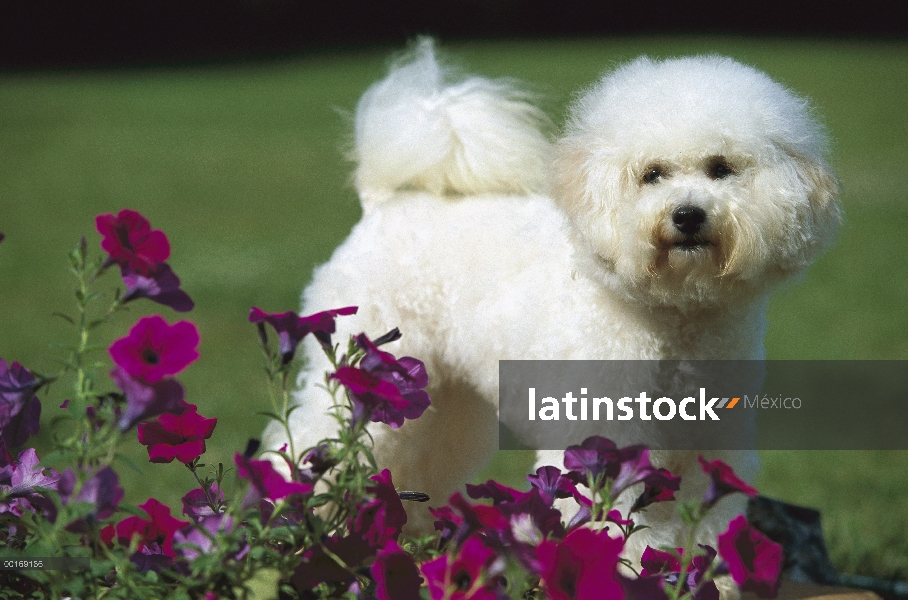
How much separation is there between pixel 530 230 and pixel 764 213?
2.53ft

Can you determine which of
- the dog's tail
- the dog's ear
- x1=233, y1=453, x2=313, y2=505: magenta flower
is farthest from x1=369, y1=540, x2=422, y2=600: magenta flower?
the dog's tail

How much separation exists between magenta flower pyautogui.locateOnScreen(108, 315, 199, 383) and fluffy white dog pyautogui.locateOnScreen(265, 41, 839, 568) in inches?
46.8

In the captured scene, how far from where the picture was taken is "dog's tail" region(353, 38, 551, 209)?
3013mm

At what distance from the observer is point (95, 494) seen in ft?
3.70

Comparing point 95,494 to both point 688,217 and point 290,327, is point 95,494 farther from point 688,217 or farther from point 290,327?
point 688,217

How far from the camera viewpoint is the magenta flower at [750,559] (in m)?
1.16

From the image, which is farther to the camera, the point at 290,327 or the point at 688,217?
the point at 688,217

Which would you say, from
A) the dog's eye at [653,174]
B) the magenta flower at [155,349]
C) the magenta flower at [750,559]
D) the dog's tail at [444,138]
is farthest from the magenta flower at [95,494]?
the dog's tail at [444,138]

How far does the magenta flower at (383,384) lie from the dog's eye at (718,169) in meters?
1.07

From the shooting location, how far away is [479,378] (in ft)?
9.04

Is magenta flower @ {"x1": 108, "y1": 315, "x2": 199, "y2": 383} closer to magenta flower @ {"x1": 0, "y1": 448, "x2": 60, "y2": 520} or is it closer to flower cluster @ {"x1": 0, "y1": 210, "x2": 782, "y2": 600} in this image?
flower cluster @ {"x1": 0, "y1": 210, "x2": 782, "y2": 600}

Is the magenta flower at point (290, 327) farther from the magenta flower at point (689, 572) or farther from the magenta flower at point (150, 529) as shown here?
the magenta flower at point (689, 572)

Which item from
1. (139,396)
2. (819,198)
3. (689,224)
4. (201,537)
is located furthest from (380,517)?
(819,198)

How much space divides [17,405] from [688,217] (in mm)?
1377
